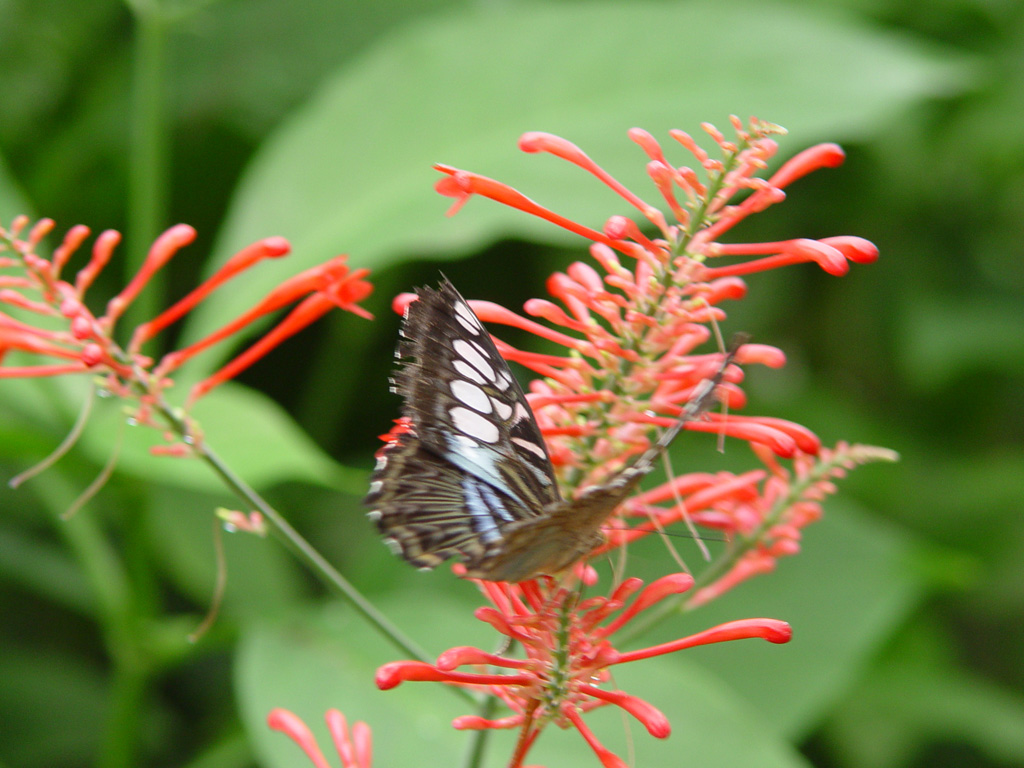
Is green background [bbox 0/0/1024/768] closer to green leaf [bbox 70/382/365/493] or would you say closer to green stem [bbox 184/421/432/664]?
green leaf [bbox 70/382/365/493]

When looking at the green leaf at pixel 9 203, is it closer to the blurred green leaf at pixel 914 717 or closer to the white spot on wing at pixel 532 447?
the white spot on wing at pixel 532 447

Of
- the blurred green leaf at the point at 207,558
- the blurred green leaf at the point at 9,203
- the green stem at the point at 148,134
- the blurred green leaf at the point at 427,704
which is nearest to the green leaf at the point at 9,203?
the blurred green leaf at the point at 9,203

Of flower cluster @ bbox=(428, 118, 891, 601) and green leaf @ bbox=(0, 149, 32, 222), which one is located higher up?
flower cluster @ bbox=(428, 118, 891, 601)

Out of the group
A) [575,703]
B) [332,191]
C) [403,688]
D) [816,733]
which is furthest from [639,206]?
[816,733]

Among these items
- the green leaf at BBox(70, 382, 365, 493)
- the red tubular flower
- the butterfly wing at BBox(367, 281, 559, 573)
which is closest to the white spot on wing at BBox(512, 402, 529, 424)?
the butterfly wing at BBox(367, 281, 559, 573)

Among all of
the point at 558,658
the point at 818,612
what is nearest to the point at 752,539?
the point at 558,658

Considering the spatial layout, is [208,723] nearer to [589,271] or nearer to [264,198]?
[264,198]

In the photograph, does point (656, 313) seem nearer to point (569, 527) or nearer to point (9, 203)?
point (569, 527)

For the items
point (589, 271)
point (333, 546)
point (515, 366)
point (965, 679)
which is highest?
point (589, 271)
